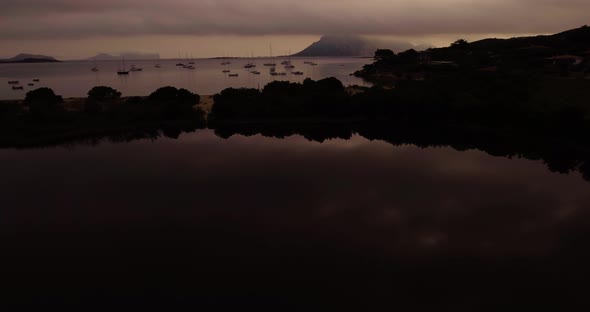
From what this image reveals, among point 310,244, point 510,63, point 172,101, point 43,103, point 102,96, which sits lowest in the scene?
point 310,244

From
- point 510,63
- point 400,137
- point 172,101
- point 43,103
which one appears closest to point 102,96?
point 43,103


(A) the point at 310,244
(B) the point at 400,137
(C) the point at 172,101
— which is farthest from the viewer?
(C) the point at 172,101

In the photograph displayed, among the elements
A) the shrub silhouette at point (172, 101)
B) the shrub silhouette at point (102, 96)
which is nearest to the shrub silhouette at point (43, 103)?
the shrub silhouette at point (102, 96)

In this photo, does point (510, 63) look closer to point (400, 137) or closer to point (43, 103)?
point (400, 137)

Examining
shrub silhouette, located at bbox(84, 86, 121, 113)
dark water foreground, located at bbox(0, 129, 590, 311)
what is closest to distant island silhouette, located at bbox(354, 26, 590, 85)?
dark water foreground, located at bbox(0, 129, 590, 311)

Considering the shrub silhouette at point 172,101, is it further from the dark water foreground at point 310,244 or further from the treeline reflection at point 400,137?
the dark water foreground at point 310,244

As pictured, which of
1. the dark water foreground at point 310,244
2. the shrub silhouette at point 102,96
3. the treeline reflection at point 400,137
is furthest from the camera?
the shrub silhouette at point 102,96

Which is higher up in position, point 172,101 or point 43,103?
point 43,103

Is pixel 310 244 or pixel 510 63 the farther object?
pixel 510 63

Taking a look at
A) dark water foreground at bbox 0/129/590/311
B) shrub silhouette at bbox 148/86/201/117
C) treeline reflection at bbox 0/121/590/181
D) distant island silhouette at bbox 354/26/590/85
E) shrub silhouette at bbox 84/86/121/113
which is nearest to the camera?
dark water foreground at bbox 0/129/590/311

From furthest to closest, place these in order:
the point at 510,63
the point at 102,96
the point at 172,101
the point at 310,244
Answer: the point at 510,63, the point at 102,96, the point at 172,101, the point at 310,244

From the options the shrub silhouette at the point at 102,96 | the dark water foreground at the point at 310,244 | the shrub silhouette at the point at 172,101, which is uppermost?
the shrub silhouette at the point at 102,96

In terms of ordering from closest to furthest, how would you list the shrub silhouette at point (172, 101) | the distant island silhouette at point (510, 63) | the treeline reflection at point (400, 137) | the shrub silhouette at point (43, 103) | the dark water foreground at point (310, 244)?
the dark water foreground at point (310, 244) < the treeline reflection at point (400, 137) < the shrub silhouette at point (43, 103) < the shrub silhouette at point (172, 101) < the distant island silhouette at point (510, 63)

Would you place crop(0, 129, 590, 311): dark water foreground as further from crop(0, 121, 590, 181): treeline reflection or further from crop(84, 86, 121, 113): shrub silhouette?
crop(84, 86, 121, 113): shrub silhouette
